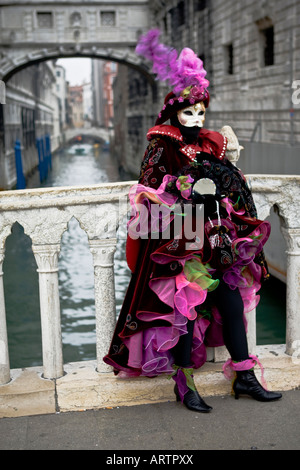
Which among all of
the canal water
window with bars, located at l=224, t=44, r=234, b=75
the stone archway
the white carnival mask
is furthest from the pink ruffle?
the stone archway

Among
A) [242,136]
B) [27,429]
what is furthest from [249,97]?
[27,429]

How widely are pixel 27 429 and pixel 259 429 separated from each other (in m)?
0.86

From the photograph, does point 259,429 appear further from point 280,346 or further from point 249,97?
point 249,97

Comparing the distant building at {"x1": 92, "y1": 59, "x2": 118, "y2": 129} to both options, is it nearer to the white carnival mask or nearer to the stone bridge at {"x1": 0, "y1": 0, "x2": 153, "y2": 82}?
the stone bridge at {"x1": 0, "y1": 0, "x2": 153, "y2": 82}

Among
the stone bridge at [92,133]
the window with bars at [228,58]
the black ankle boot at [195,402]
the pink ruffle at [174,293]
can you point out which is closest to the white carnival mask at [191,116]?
the pink ruffle at [174,293]

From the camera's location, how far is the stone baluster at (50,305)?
243 centimetres

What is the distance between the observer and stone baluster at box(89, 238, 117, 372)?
8.11 feet

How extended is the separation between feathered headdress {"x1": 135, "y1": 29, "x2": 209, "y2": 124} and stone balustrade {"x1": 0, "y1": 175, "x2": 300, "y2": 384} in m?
0.39

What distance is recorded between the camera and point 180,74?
2369 mm

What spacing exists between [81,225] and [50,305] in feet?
1.20

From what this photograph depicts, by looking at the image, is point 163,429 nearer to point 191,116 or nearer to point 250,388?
point 250,388

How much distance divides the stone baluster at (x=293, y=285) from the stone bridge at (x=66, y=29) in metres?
20.1

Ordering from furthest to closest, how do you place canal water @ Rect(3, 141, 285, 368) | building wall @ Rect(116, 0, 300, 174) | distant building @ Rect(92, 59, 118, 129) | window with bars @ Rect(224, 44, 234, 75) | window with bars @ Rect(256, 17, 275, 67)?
distant building @ Rect(92, 59, 118, 129)
window with bars @ Rect(224, 44, 234, 75)
window with bars @ Rect(256, 17, 275, 67)
building wall @ Rect(116, 0, 300, 174)
canal water @ Rect(3, 141, 285, 368)

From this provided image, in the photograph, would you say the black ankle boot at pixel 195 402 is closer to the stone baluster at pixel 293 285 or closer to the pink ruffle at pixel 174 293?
the pink ruffle at pixel 174 293
